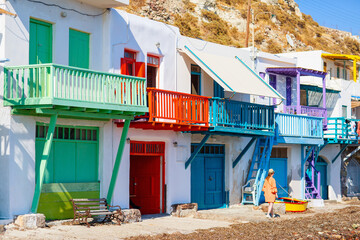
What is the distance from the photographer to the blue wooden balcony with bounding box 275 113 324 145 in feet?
82.6

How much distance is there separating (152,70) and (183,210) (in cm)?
502

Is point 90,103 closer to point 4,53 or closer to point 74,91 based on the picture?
point 74,91

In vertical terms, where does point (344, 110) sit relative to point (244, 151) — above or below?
above

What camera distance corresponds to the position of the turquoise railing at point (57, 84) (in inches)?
603

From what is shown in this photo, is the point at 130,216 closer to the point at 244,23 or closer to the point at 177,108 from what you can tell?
the point at 177,108

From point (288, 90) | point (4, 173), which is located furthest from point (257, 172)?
point (4, 173)

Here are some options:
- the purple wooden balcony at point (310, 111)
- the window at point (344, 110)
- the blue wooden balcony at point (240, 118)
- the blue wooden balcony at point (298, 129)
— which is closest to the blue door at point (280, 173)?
the blue wooden balcony at point (298, 129)

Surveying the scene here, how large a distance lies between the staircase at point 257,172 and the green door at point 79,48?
9257 millimetres

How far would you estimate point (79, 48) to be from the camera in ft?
59.9

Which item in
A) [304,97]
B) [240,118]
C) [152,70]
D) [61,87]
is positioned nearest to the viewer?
[61,87]

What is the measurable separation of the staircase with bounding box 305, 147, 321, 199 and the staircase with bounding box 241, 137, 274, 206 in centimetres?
382

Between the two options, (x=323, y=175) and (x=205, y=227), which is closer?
(x=205, y=227)

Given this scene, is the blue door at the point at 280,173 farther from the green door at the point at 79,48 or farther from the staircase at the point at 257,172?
the green door at the point at 79,48

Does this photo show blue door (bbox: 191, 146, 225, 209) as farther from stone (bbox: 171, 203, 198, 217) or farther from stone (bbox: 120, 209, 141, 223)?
stone (bbox: 120, 209, 141, 223)
